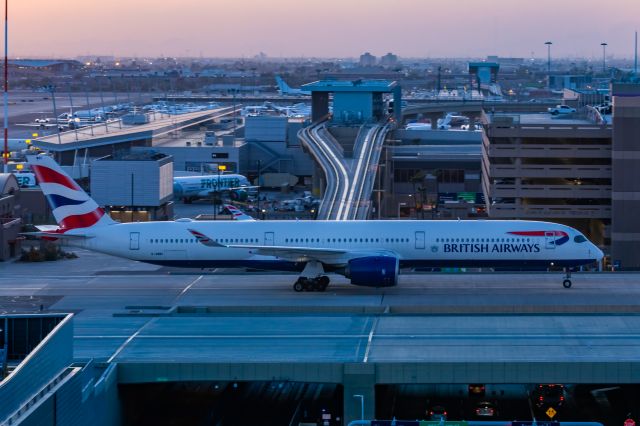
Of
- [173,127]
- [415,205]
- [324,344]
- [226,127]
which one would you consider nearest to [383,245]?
[324,344]

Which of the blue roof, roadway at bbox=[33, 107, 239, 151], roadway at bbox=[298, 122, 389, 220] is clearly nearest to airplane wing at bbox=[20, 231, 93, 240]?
roadway at bbox=[298, 122, 389, 220]

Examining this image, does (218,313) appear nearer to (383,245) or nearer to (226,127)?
(383,245)

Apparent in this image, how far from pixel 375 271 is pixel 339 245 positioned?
2372 millimetres

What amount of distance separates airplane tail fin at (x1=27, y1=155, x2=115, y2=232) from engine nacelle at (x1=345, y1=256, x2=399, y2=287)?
36.8 feet

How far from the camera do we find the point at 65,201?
166 feet

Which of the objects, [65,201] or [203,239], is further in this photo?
[65,201]

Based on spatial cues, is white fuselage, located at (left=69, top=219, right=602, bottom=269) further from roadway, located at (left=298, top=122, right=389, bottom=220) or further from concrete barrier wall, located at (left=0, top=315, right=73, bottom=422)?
concrete barrier wall, located at (left=0, top=315, right=73, bottom=422)

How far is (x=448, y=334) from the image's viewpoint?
38250 mm

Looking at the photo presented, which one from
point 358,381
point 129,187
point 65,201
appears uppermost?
point 65,201

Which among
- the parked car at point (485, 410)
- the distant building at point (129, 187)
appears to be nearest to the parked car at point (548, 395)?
the parked car at point (485, 410)

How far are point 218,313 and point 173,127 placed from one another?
102 metres

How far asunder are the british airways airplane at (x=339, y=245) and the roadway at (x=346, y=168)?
17.8 meters

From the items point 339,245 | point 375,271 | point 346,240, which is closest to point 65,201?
point 339,245

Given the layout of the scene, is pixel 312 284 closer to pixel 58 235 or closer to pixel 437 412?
pixel 58 235
